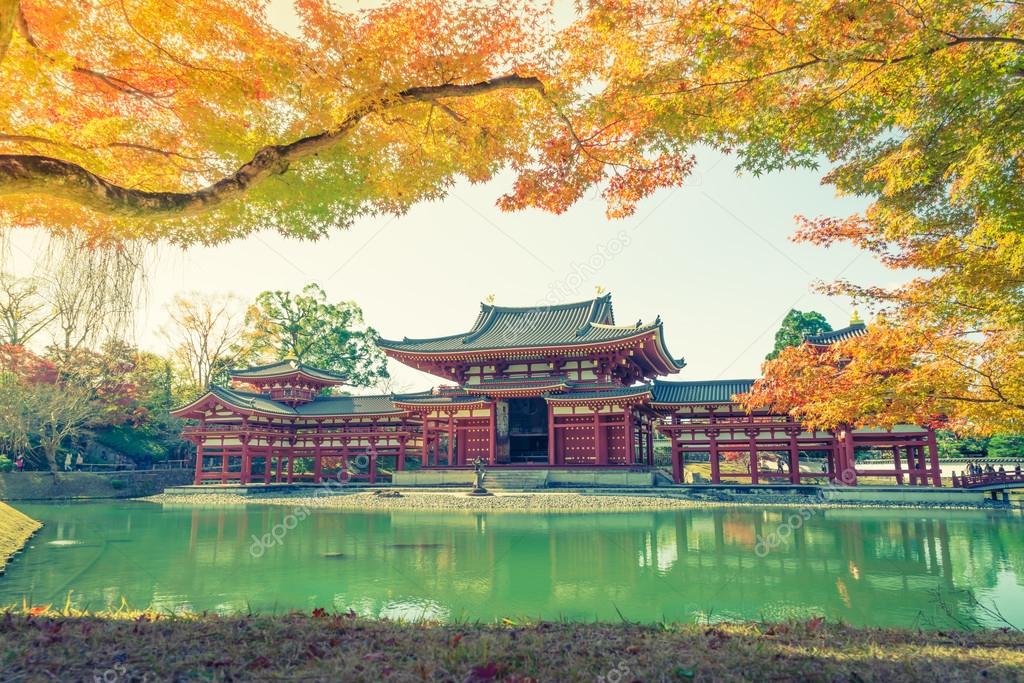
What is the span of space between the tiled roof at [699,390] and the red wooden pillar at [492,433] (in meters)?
6.86

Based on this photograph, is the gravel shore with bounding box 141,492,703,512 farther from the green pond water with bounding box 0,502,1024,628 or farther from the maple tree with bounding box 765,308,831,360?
the maple tree with bounding box 765,308,831,360

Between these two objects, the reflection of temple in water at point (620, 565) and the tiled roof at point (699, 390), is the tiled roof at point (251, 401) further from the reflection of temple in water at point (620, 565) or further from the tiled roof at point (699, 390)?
the tiled roof at point (699, 390)

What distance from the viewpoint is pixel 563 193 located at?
658 cm

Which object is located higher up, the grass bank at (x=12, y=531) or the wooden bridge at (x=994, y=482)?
the wooden bridge at (x=994, y=482)

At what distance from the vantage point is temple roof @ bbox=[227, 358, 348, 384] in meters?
31.4

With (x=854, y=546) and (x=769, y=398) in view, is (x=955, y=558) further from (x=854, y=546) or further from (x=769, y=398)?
(x=769, y=398)

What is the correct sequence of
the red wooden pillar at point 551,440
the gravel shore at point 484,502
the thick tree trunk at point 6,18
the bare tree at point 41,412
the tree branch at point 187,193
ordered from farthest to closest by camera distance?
the bare tree at point 41,412 → the red wooden pillar at point 551,440 → the gravel shore at point 484,502 → the tree branch at point 187,193 → the thick tree trunk at point 6,18

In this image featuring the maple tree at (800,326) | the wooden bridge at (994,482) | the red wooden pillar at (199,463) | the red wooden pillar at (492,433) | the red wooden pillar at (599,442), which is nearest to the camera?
the wooden bridge at (994,482)

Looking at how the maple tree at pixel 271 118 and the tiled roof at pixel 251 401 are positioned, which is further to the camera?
the tiled roof at pixel 251 401

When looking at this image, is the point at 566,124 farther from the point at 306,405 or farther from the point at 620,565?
the point at 306,405

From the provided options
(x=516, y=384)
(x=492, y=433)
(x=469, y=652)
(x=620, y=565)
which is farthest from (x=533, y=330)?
(x=469, y=652)

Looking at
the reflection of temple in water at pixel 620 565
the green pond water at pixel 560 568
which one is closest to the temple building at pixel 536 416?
the green pond water at pixel 560 568

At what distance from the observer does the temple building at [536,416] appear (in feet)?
71.3

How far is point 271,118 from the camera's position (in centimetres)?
607
